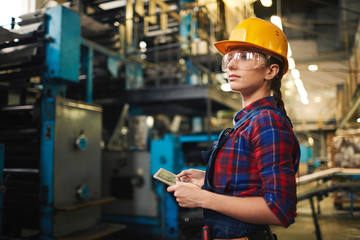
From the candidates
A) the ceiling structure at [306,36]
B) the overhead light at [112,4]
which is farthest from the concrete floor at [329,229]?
the overhead light at [112,4]

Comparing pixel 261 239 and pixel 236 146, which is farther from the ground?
pixel 236 146

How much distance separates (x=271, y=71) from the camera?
4.71ft

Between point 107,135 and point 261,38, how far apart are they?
213 inches

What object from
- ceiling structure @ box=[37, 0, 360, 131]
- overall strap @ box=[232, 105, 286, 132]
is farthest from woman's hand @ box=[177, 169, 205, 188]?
ceiling structure @ box=[37, 0, 360, 131]

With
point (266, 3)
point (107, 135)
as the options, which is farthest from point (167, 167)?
point (266, 3)

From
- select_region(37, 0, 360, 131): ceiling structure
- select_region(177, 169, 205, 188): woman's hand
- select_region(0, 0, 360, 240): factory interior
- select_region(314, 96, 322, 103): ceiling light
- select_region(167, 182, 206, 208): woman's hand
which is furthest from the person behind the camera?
select_region(314, 96, 322, 103): ceiling light

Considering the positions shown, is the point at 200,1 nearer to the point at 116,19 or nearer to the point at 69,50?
the point at 116,19

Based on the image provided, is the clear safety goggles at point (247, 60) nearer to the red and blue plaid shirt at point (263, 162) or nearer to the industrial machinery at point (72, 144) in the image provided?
the red and blue plaid shirt at point (263, 162)

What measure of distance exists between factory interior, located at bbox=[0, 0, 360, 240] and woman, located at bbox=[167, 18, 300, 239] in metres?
1.64

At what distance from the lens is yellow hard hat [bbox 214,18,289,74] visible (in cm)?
141

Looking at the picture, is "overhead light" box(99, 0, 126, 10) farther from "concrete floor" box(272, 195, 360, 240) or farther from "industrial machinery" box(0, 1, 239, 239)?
"concrete floor" box(272, 195, 360, 240)

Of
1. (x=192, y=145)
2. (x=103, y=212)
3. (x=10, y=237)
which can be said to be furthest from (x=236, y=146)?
(x=103, y=212)

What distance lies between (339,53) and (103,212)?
14.5 m

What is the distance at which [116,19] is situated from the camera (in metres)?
5.57
